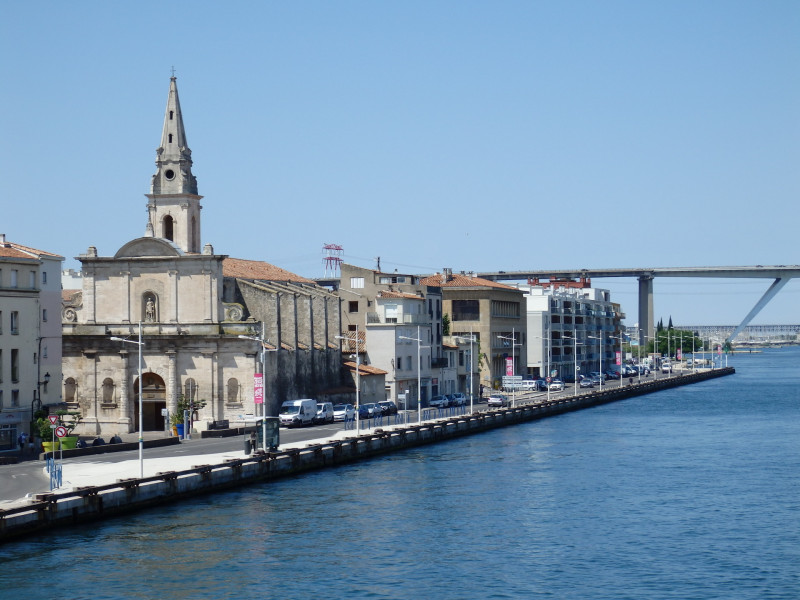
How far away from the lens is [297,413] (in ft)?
278

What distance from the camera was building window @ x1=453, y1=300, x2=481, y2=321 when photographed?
454 ft

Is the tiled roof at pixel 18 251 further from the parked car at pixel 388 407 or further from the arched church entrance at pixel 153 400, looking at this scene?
the parked car at pixel 388 407

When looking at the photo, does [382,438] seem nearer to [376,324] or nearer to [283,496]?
[283,496]

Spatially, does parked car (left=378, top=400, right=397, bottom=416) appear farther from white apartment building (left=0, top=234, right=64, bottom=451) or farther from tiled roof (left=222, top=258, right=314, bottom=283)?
white apartment building (left=0, top=234, right=64, bottom=451)

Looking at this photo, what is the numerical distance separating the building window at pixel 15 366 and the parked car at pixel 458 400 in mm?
51254

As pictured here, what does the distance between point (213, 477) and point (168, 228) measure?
130 ft

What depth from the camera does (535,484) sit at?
5888 cm

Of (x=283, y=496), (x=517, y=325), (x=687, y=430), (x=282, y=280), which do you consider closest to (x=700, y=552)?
(x=283, y=496)

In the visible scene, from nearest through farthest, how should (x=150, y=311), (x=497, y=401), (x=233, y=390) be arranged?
(x=233, y=390) → (x=150, y=311) → (x=497, y=401)

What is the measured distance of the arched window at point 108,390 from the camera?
3406 inches

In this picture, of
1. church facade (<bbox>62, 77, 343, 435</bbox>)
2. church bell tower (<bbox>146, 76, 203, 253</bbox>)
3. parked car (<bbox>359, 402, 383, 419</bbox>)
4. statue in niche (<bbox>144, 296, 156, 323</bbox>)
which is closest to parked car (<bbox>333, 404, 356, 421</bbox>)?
parked car (<bbox>359, 402, 383, 419</bbox>)

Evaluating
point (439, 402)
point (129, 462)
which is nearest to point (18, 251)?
point (129, 462)

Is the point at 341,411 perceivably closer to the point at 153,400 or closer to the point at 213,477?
the point at 153,400

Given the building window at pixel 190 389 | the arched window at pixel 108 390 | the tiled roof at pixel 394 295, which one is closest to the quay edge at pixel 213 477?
the tiled roof at pixel 394 295
